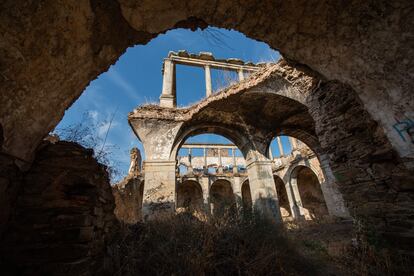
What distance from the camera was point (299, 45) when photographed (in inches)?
90.9

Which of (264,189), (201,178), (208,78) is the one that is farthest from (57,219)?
(201,178)

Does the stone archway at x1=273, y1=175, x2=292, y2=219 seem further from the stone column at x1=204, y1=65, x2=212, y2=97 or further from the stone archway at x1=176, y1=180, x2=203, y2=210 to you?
the stone column at x1=204, y1=65, x2=212, y2=97

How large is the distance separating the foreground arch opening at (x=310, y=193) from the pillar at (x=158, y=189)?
11.6m

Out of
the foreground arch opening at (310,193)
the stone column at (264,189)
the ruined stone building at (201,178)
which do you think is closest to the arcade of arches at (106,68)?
the ruined stone building at (201,178)

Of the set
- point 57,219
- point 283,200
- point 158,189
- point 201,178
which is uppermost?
point 201,178

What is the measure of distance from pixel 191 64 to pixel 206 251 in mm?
9779

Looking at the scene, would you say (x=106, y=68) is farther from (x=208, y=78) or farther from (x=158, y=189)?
(x=208, y=78)

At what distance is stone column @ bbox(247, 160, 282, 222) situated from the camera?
21.1ft

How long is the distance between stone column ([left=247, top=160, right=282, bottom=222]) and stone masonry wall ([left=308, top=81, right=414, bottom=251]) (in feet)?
11.1

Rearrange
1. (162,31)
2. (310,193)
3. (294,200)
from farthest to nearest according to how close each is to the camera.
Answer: (310,193) < (294,200) < (162,31)

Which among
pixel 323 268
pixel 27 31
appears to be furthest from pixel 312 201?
pixel 27 31

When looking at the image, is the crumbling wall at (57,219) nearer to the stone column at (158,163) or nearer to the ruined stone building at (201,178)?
the ruined stone building at (201,178)

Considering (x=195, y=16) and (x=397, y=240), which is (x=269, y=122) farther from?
(x=195, y=16)

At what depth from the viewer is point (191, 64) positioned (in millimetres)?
10289
